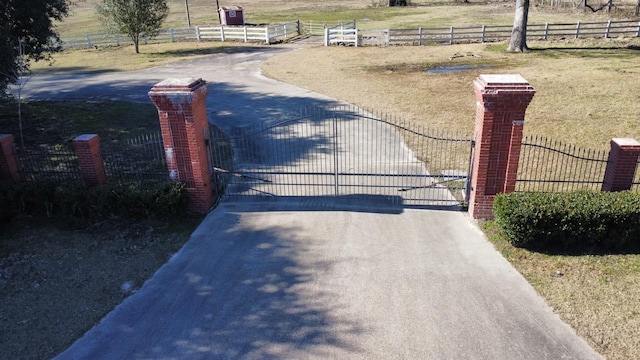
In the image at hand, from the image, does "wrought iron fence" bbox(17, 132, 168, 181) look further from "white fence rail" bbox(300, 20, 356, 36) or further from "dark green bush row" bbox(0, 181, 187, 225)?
"white fence rail" bbox(300, 20, 356, 36)

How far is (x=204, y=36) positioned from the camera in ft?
124

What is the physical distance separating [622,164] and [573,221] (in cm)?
185

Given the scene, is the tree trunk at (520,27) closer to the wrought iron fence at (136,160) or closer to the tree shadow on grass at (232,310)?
the wrought iron fence at (136,160)

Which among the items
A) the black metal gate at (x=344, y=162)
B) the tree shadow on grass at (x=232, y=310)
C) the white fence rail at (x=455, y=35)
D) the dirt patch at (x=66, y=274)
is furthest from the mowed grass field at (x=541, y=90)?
the dirt patch at (x=66, y=274)

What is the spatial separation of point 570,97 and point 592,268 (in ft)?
41.3

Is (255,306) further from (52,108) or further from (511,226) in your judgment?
(52,108)

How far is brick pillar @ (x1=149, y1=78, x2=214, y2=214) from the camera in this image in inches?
364

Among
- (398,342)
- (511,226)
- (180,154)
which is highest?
(180,154)

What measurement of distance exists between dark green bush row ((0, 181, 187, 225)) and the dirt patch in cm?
28

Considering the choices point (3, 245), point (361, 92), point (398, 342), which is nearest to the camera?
point (398, 342)

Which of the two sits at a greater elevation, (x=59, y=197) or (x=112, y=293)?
(x=59, y=197)

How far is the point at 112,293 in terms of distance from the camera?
7680 mm

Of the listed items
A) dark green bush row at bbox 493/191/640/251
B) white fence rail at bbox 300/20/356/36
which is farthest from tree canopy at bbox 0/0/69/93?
white fence rail at bbox 300/20/356/36

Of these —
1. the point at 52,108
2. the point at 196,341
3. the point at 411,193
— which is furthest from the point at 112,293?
the point at 52,108
